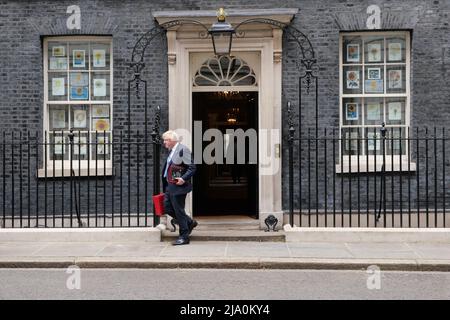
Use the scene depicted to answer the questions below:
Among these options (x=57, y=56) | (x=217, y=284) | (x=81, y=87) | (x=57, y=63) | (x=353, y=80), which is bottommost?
(x=217, y=284)

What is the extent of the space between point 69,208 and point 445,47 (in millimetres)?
7469

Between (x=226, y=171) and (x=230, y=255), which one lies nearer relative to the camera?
(x=230, y=255)

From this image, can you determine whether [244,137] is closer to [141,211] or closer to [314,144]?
[314,144]

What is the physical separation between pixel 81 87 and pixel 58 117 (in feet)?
2.37

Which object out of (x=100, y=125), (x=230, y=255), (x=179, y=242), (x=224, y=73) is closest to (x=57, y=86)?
(x=100, y=125)

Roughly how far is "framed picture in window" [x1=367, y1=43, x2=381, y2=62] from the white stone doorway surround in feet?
5.28

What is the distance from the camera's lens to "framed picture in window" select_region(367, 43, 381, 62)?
11250mm

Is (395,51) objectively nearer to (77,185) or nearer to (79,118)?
(79,118)

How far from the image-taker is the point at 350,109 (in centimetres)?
1128

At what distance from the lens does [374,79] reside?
444 inches

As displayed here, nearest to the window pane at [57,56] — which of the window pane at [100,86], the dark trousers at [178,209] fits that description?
the window pane at [100,86]

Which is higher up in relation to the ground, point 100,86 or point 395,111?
point 100,86

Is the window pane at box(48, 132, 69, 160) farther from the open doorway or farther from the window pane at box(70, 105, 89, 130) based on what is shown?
the open doorway

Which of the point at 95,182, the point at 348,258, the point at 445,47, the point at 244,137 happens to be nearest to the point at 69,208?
the point at 95,182
